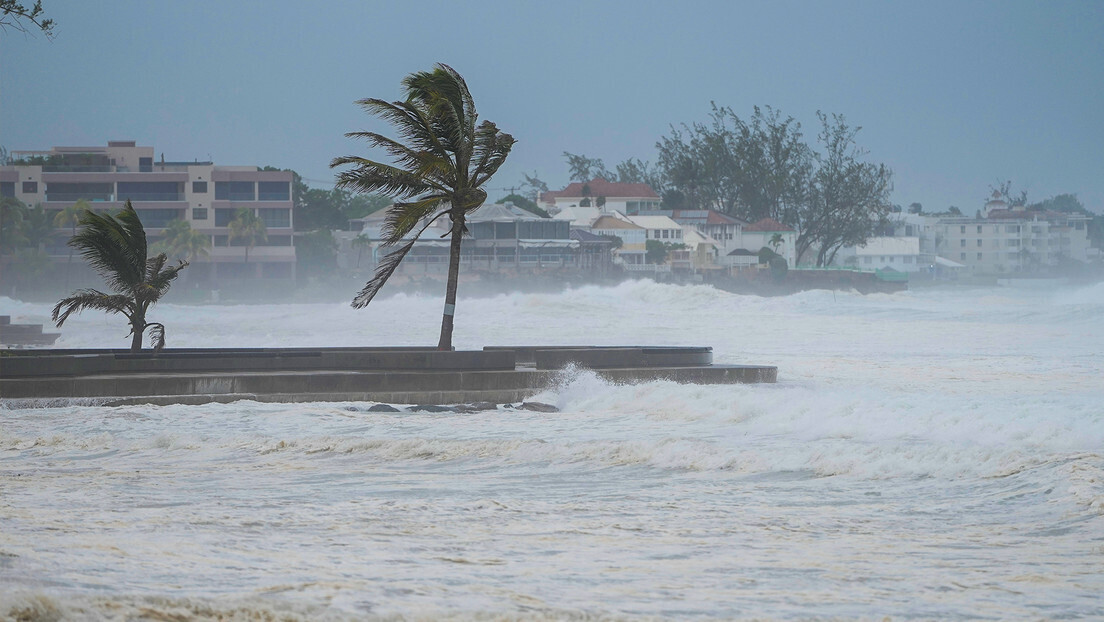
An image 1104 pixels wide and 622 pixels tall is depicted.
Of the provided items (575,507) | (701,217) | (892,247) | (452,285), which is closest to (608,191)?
(701,217)

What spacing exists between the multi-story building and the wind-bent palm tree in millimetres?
66646

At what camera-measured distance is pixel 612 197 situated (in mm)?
115812

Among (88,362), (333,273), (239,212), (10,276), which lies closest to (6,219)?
Result: (10,276)

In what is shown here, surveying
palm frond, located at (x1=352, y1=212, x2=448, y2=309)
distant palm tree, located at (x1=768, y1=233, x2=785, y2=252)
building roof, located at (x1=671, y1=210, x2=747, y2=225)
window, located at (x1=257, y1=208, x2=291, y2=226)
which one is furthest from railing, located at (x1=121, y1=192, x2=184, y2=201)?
palm frond, located at (x1=352, y1=212, x2=448, y2=309)

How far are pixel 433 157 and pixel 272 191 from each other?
69.8 metres

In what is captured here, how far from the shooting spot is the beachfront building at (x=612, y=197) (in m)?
115

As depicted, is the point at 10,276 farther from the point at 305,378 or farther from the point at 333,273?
the point at 305,378

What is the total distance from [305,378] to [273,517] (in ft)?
25.1

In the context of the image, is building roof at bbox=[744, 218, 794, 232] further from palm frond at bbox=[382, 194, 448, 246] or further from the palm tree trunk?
palm frond at bbox=[382, 194, 448, 246]

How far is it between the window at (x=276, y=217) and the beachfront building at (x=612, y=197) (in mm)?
37092

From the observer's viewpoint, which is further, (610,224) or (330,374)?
(610,224)

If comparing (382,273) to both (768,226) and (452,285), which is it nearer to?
(452,285)

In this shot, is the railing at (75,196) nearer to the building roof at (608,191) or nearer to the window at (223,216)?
the window at (223,216)

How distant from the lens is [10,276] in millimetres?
75750
